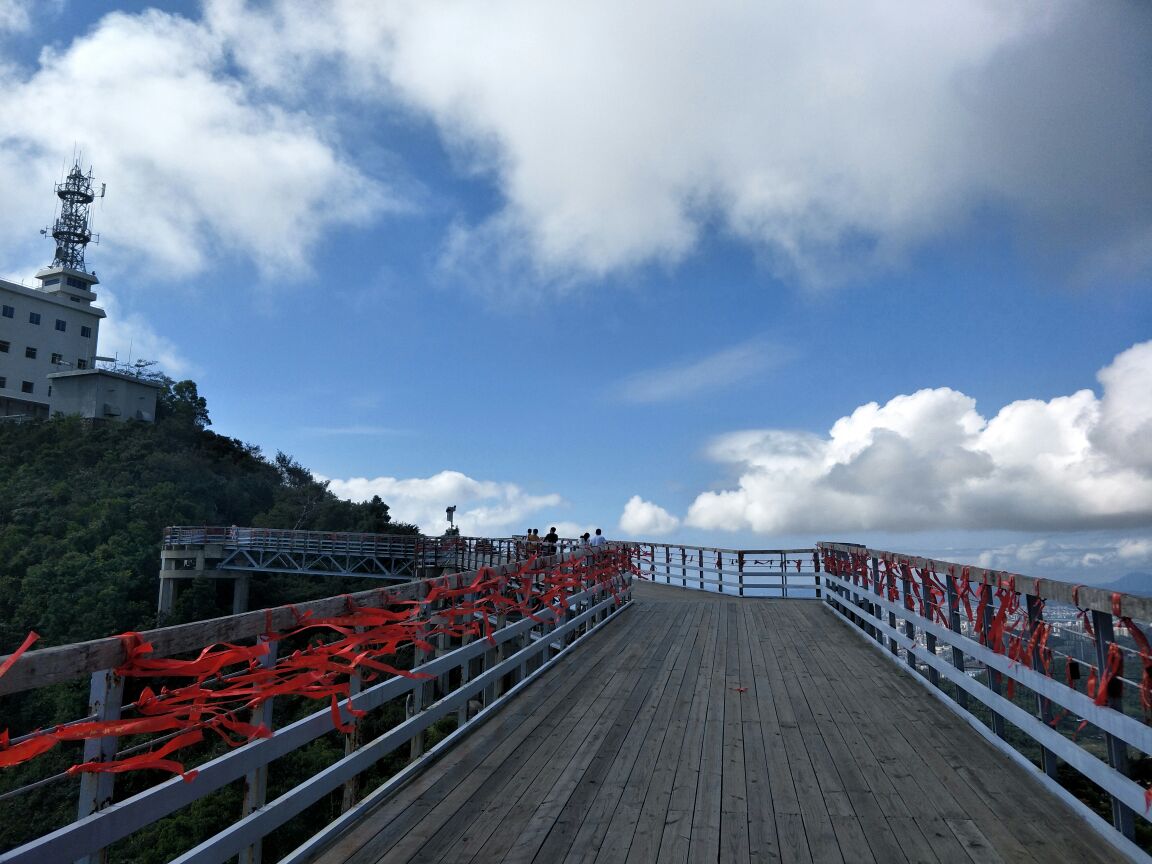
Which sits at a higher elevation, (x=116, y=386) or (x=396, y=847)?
(x=116, y=386)

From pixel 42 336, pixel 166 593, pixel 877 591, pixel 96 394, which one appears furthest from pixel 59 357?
pixel 877 591

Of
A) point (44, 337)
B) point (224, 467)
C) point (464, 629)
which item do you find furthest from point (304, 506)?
point (464, 629)

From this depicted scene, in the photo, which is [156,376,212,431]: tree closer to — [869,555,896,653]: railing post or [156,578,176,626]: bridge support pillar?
[156,578,176,626]: bridge support pillar

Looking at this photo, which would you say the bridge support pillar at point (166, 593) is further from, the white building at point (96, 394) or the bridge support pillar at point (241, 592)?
the white building at point (96, 394)

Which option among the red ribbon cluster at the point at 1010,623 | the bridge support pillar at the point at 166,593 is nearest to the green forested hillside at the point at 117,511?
the bridge support pillar at the point at 166,593

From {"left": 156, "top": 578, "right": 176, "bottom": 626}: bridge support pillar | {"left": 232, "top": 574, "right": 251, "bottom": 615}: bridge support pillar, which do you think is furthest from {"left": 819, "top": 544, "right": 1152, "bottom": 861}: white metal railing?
{"left": 232, "top": 574, "right": 251, "bottom": 615}: bridge support pillar

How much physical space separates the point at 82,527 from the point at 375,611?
57412mm

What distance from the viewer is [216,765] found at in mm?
3387

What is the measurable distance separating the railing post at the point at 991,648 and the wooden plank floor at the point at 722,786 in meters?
0.24

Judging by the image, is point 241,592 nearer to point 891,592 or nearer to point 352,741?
point 891,592

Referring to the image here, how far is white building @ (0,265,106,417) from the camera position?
66688 millimetres

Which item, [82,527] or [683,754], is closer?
[683,754]

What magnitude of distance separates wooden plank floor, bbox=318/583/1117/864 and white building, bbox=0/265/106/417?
77.6 metres

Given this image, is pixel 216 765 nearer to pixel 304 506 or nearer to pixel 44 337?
pixel 304 506
